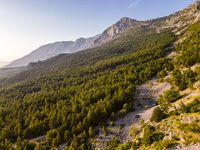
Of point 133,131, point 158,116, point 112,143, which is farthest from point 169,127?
point 112,143

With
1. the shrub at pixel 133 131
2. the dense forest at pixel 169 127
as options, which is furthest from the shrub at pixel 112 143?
the shrub at pixel 133 131

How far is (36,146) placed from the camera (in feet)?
203

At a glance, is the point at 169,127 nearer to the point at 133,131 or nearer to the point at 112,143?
the point at 133,131

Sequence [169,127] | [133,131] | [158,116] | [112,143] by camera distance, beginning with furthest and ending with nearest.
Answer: [133,131] → [112,143] → [158,116] → [169,127]

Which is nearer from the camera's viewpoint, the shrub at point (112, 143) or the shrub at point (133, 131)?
the shrub at point (112, 143)

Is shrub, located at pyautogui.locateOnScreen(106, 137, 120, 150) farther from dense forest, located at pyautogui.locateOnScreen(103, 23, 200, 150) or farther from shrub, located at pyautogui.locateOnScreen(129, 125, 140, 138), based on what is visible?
shrub, located at pyautogui.locateOnScreen(129, 125, 140, 138)

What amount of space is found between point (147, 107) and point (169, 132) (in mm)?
25626

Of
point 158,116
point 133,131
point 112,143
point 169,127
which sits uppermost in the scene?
point 158,116

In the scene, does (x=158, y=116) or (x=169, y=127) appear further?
(x=158, y=116)

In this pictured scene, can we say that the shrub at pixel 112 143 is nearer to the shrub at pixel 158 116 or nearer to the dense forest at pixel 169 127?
the dense forest at pixel 169 127

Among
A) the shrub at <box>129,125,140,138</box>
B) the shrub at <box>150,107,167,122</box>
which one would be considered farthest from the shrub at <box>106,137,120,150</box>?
the shrub at <box>150,107,167,122</box>

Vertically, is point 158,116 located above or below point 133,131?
above

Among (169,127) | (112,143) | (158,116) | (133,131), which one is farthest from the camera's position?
→ (133,131)

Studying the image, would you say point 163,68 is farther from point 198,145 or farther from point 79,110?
point 198,145
